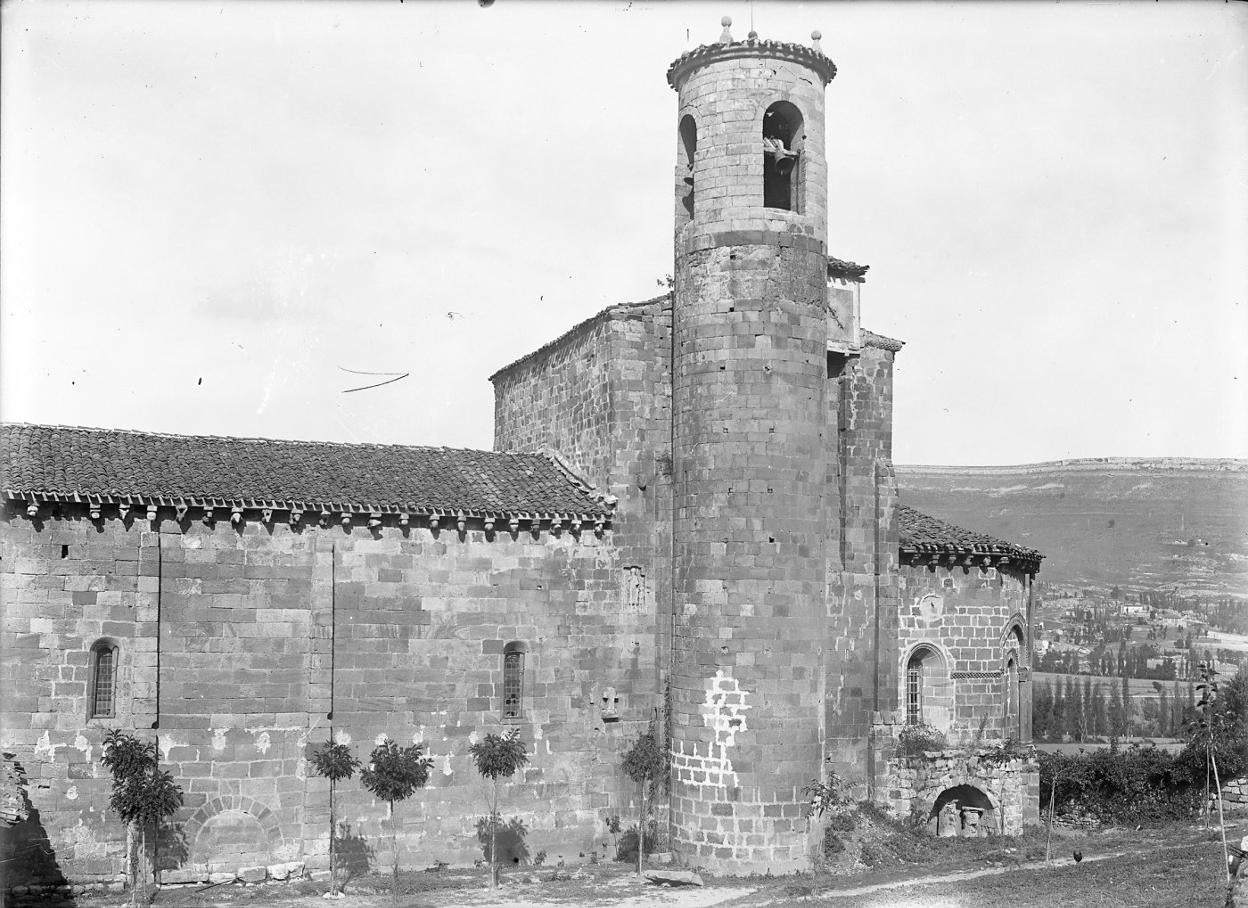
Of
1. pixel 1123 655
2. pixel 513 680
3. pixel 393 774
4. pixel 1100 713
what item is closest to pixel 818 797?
pixel 513 680

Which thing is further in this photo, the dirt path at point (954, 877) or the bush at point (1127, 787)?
the bush at point (1127, 787)

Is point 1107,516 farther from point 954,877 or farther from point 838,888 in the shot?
point 838,888

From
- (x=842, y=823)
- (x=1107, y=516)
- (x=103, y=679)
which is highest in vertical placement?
(x=1107, y=516)

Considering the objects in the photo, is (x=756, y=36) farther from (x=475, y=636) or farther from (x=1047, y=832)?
(x=1047, y=832)

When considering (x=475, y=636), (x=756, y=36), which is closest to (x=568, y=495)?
(x=475, y=636)

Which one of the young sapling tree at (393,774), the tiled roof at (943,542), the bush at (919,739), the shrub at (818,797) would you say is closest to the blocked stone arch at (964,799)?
the bush at (919,739)

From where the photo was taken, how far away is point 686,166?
24797 millimetres

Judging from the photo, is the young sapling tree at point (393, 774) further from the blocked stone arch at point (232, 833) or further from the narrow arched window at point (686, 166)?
the narrow arched window at point (686, 166)

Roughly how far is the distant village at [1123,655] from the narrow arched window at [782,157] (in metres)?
58.3

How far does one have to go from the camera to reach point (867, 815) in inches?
988

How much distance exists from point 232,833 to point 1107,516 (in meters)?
73.5

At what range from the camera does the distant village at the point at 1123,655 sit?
79.3 meters

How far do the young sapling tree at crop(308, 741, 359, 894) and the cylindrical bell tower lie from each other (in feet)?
19.1

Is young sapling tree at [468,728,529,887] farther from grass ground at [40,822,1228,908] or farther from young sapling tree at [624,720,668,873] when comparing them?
young sapling tree at [624,720,668,873]
